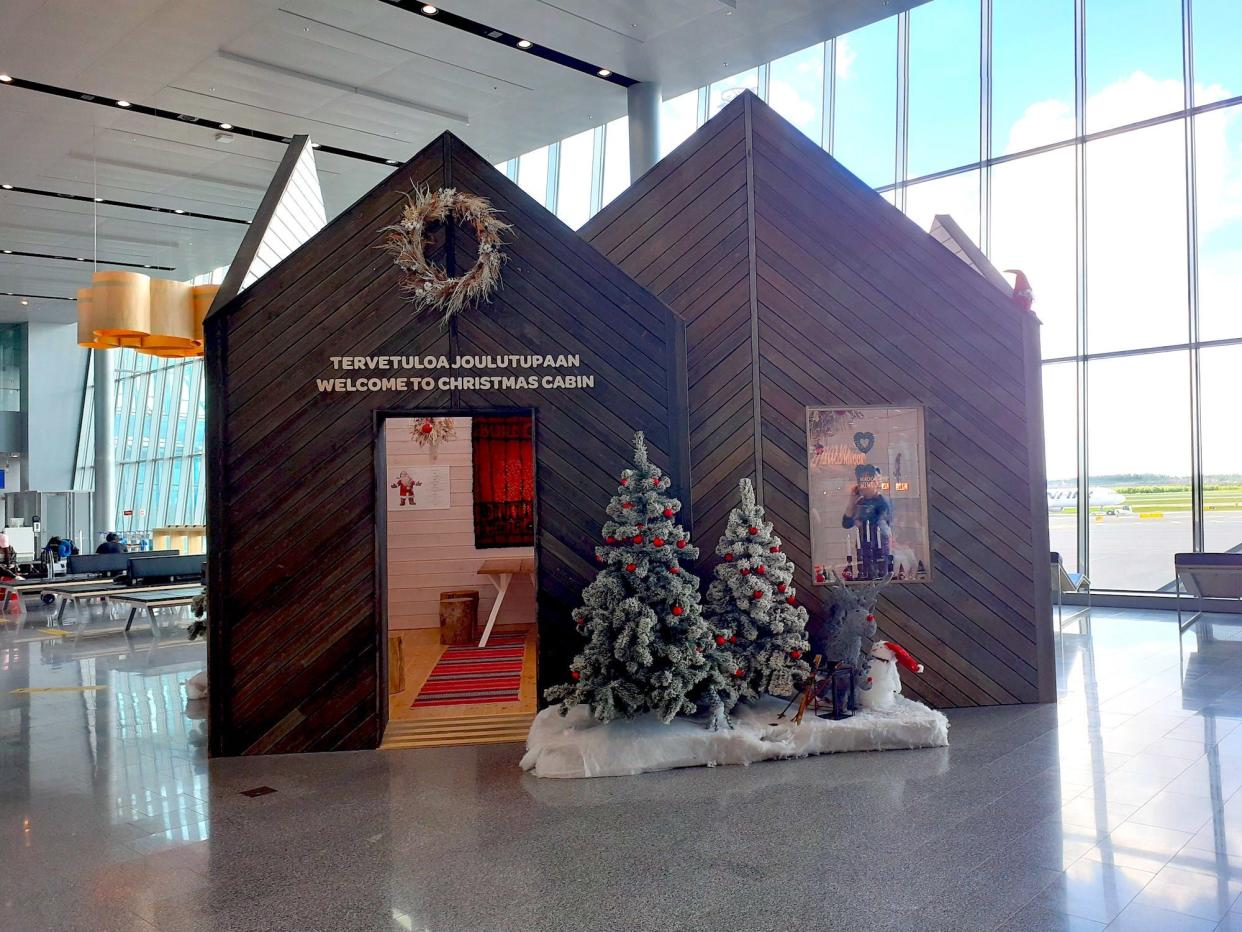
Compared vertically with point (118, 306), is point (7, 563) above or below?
below

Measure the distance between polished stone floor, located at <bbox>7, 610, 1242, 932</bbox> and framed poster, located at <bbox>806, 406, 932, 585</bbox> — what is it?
45.8 inches

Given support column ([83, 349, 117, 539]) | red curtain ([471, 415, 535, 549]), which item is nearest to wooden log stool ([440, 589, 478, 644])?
red curtain ([471, 415, 535, 549])

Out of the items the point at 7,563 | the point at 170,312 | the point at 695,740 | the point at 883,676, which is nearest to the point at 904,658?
the point at 883,676

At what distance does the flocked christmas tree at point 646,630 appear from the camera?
5.02m

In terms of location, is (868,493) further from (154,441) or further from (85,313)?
(154,441)

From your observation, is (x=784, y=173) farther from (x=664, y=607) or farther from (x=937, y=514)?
(x=664, y=607)

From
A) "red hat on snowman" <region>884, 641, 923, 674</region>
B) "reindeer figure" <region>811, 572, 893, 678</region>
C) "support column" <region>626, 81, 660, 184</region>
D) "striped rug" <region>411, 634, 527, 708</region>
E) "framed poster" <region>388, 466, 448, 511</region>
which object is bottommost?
"striped rug" <region>411, 634, 527, 708</region>

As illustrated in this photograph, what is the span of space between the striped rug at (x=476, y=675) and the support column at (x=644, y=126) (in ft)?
19.8

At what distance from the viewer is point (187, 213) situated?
48.3 feet

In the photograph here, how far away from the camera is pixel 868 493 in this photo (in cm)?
625

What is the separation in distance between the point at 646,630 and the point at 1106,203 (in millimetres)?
9140

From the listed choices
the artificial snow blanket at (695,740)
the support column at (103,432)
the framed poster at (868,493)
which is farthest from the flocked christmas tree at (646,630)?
the support column at (103,432)

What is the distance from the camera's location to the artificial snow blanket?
496 cm

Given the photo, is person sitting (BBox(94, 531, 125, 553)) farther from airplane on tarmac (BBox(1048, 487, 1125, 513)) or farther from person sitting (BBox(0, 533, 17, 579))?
airplane on tarmac (BBox(1048, 487, 1125, 513))
